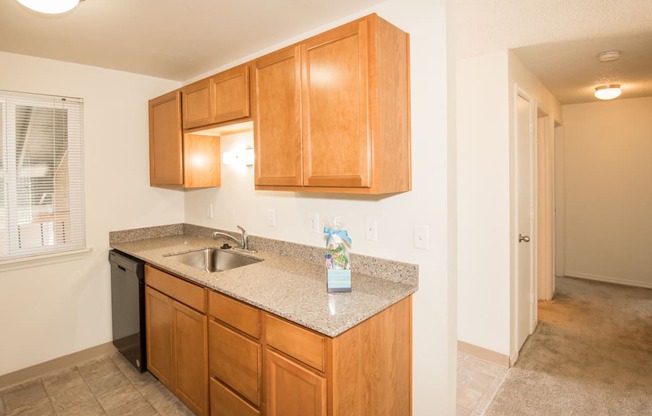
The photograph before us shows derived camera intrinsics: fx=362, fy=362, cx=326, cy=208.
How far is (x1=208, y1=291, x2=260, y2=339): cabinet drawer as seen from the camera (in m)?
1.69

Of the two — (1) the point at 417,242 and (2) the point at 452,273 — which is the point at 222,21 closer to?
(1) the point at 417,242

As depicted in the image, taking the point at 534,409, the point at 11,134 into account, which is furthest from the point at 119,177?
the point at 534,409

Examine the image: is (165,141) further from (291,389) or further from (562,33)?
(562,33)

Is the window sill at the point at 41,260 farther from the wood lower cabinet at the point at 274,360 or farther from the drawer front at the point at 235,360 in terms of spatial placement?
the drawer front at the point at 235,360

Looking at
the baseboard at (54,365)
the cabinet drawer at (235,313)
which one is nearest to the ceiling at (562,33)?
the cabinet drawer at (235,313)

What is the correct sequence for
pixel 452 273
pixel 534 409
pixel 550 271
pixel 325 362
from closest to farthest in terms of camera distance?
pixel 325 362 → pixel 452 273 → pixel 534 409 → pixel 550 271

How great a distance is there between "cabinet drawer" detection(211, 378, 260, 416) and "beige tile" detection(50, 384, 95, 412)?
1.09 meters

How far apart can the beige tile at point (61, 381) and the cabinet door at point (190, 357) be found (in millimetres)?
931

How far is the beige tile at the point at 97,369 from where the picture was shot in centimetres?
270

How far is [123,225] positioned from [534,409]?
335 cm

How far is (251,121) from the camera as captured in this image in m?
2.27

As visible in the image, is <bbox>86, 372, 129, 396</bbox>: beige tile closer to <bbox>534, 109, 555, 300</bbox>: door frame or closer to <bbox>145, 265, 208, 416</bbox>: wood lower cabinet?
<bbox>145, 265, 208, 416</bbox>: wood lower cabinet

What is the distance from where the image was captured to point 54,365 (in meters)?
2.77

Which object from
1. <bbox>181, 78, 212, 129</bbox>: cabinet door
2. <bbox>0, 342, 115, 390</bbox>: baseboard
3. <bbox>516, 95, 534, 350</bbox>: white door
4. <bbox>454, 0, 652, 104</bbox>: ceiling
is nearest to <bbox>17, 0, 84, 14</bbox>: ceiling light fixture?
<bbox>181, 78, 212, 129</bbox>: cabinet door
